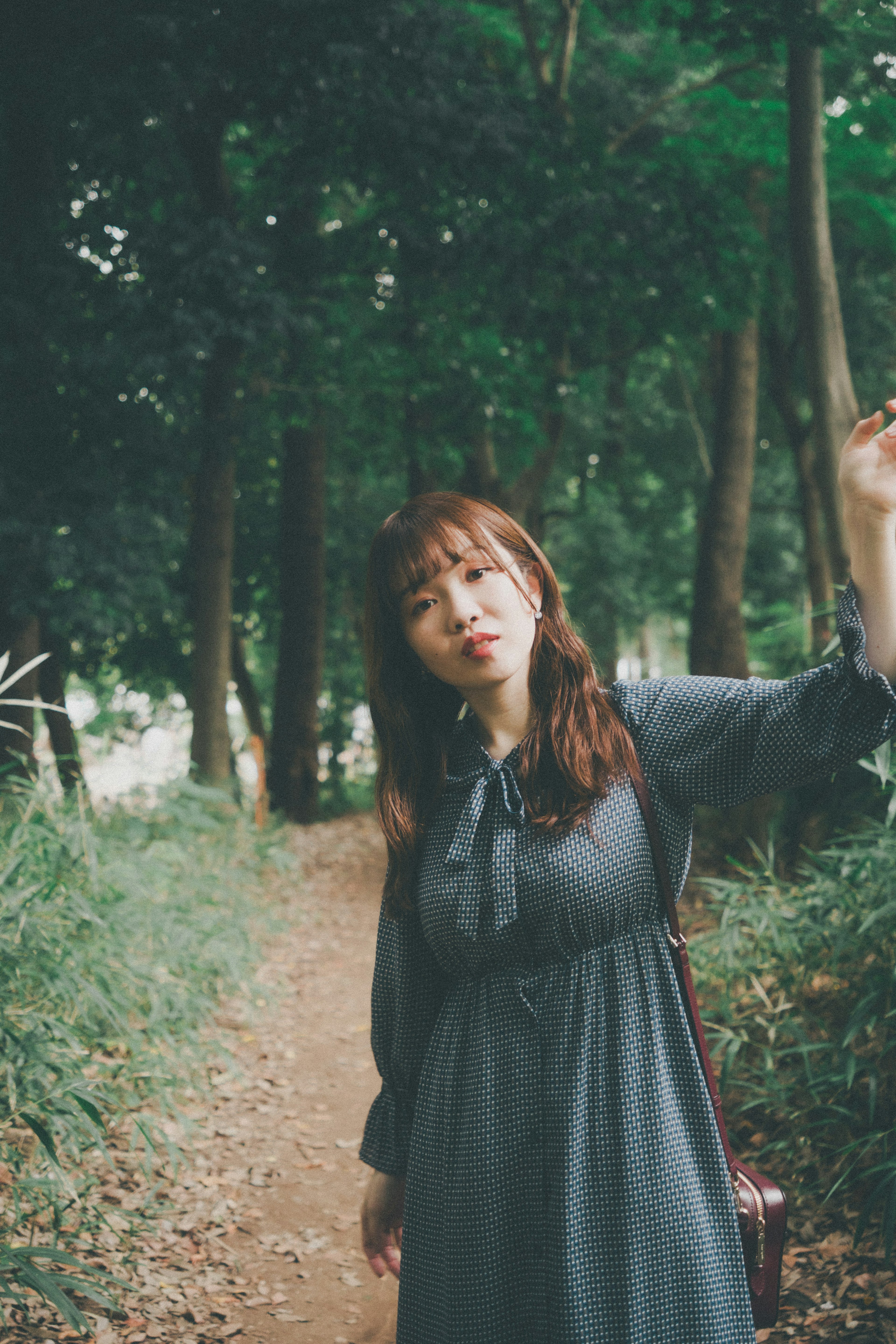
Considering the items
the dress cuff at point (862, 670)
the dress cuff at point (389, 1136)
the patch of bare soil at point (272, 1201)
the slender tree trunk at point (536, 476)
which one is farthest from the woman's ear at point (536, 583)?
the slender tree trunk at point (536, 476)

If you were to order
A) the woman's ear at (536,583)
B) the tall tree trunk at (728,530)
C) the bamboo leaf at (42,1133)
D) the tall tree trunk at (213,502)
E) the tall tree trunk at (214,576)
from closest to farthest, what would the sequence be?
the woman's ear at (536,583), the bamboo leaf at (42,1133), the tall tree trunk at (213,502), the tall tree trunk at (214,576), the tall tree trunk at (728,530)

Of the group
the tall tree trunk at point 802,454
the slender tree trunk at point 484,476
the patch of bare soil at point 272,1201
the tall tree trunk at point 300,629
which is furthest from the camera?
the tall tree trunk at point 300,629

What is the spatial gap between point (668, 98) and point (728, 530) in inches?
176

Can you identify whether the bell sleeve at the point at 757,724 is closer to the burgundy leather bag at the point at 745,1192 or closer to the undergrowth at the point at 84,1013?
the burgundy leather bag at the point at 745,1192

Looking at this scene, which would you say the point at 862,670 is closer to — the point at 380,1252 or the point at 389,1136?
the point at 389,1136

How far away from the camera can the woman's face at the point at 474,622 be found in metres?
1.74

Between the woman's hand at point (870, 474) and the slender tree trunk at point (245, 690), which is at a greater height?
the woman's hand at point (870, 474)

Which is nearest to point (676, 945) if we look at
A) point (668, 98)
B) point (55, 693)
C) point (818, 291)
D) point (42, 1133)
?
point (42, 1133)

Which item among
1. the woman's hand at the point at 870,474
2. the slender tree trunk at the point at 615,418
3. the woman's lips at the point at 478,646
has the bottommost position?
the woman's lips at the point at 478,646

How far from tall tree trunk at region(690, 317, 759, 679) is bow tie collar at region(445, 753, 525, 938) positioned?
312 inches

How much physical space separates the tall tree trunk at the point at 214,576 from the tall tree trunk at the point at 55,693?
1.05 m

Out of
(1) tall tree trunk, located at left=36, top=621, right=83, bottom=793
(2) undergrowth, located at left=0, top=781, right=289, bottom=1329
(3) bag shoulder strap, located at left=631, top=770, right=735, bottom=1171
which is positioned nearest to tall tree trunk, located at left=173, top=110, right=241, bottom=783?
(1) tall tree trunk, located at left=36, top=621, right=83, bottom=793

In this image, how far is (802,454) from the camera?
454 inches

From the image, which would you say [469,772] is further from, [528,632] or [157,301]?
[157,301]
